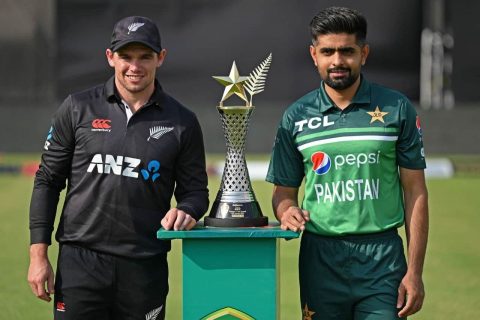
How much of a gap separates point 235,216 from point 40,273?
61cm

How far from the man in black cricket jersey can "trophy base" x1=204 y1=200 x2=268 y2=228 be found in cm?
13

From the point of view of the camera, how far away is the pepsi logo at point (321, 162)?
3242mm

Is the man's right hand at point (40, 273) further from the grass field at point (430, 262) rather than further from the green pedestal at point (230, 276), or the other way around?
the grass field at point (430, 262)

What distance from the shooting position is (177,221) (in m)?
3.06

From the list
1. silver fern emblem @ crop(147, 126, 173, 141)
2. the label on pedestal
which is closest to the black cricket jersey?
silver fern emblem @ crop(147, 126, 173, 141)

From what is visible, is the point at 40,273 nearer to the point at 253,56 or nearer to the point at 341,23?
the point at 341,23

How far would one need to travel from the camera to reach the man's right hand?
3.26 metres

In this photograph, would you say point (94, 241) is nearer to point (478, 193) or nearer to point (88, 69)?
point (478, 193)

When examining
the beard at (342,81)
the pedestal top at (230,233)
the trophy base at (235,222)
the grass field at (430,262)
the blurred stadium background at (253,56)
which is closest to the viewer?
the pedestal top at (230,233)

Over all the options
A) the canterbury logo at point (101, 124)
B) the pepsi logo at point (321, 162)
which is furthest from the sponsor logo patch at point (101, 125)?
the pepsi logo at point (321, 162)

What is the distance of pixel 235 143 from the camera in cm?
319

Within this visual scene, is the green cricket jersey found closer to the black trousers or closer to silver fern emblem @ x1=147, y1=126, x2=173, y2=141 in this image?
silver fern emblem @ x1=147, y1=126, x2=173, y2=141

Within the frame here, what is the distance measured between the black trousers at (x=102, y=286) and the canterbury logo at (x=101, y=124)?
37 centimetres

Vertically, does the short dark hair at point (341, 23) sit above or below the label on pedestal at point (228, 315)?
above
